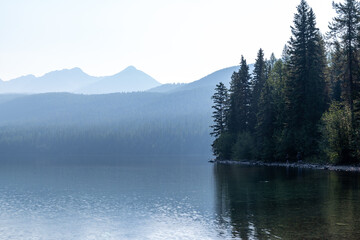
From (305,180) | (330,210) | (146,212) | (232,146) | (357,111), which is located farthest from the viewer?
(232,146)

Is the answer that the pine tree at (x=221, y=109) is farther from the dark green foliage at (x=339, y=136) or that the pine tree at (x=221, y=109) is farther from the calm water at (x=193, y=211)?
the calm water at (x=193, y=211)

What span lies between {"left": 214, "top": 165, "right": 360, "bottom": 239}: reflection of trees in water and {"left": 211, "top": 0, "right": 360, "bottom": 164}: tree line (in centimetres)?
1448

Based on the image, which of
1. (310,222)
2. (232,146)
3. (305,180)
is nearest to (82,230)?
(310,222)

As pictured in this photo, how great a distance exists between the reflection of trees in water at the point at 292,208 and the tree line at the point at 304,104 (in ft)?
47.5

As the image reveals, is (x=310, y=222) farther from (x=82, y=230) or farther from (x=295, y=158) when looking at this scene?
(x=295, y=158)

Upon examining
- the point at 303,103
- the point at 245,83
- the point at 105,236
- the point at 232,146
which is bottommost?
the point at 105,236

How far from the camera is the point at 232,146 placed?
96.2 metres

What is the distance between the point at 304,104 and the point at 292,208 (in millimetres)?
44726

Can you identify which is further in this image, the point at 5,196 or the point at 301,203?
the point at 5,196

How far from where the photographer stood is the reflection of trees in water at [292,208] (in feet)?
77.9

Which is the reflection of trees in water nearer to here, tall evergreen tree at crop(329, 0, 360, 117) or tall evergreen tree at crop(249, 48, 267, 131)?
tall evergreen tree at crop(329, 0, 360, 117)

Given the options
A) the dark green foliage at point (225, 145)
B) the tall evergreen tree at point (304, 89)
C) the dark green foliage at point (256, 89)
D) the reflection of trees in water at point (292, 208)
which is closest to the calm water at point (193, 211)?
the reflection of trees in water at point (292, 208)

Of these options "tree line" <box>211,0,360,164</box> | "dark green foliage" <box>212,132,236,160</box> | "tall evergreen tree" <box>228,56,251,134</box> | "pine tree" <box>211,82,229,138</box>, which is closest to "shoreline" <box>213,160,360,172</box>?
"tree line" <box>211,0,360,164</box>

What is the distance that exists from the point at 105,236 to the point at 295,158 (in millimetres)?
56189
